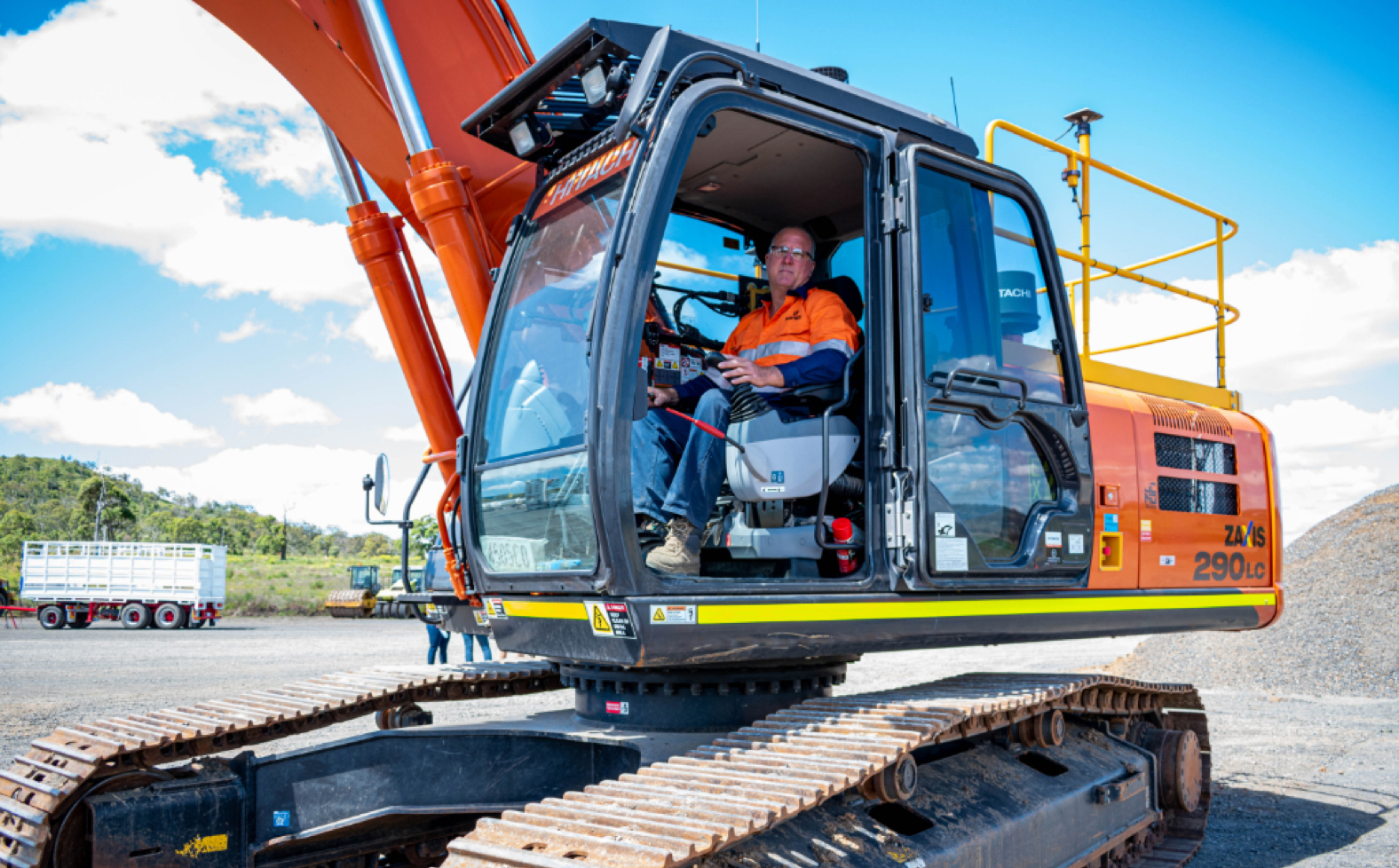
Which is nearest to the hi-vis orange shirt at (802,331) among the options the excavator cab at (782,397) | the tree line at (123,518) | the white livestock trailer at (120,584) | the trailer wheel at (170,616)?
the excavator cab at (782,397)

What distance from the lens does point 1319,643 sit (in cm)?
1313

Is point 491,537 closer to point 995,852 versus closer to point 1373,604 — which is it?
point 995,852

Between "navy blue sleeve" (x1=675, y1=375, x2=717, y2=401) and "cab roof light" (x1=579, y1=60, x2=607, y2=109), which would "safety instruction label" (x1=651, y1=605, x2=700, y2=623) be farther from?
"cab roof light" (x1=579, y1=60, x2=607, y2=109)

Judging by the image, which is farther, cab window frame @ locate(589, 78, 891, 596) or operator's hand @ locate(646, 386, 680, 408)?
operator's hand @ locate(646, 386, 680, 408)

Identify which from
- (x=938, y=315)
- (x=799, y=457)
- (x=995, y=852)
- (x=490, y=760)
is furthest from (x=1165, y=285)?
(x=490, y=760)

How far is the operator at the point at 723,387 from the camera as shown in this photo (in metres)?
3.49

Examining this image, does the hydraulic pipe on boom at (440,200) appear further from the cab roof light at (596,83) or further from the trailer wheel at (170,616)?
the trailer wheel at (170,616)

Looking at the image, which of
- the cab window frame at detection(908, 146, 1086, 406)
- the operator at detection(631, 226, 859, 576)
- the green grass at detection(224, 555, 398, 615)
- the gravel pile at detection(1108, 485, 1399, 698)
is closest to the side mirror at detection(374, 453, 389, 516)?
the operator at detection(631, 226, 859, 576)

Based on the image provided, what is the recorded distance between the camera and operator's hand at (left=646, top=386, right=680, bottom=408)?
4000mm

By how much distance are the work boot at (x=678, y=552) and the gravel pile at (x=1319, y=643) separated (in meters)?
11.1

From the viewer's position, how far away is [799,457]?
375 centimetres

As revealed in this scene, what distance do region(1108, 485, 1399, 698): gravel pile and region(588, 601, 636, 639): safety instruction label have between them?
1140cm

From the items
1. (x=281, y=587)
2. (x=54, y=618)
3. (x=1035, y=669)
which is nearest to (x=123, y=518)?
(x=281, y=587)

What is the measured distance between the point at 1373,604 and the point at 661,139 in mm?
14367
